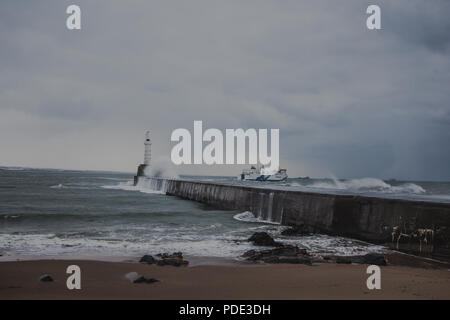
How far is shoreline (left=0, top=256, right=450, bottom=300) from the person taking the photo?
5.19m

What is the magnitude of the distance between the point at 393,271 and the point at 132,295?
4911mm

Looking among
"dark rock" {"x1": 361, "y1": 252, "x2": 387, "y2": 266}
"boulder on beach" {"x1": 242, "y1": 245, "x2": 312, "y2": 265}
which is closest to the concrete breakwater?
"dark rock" {"x1": 361, "y1": 252, "x2": 387, "y2": 266}

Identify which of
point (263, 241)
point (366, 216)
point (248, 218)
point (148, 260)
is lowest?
point (248, 218)

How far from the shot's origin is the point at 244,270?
276 inches

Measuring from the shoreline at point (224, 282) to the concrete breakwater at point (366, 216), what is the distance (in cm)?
168

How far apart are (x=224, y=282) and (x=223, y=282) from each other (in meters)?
0.02

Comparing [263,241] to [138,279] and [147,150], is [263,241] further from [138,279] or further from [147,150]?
[147,150]

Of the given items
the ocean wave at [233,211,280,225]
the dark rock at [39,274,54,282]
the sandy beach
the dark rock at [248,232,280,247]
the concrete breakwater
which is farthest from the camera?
the ocean wave at [233,211,280,225]

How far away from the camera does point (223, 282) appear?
6062 millimetres

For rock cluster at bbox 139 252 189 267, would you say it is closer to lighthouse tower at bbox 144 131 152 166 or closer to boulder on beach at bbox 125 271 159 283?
boulder on beach at bbox 125 271 159 283

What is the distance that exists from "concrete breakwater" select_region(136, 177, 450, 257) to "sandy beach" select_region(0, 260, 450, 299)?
172cm

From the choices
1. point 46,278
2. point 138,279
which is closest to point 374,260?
point 138,279
